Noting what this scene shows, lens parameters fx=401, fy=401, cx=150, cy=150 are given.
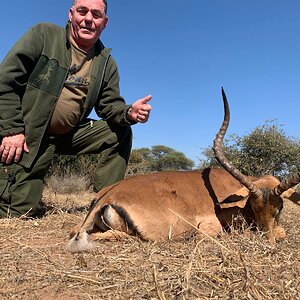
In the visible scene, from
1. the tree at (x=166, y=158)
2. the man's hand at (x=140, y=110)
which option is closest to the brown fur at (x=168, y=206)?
Answer: the man's hand at (x=140, y=110)

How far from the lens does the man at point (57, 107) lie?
4168 millimetres

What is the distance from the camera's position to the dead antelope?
3258 millimetres

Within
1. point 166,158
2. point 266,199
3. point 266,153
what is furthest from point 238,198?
point 166,158

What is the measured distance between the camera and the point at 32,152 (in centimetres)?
432

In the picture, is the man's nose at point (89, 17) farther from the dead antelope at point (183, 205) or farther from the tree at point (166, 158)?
the tree at point (166, 158)

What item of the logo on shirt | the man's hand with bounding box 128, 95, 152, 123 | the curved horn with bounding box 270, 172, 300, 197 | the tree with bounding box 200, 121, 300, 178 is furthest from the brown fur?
the tree with bounding box 200, 121, 300, 178

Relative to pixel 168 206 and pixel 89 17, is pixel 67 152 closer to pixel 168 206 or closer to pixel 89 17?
pixel 89 17

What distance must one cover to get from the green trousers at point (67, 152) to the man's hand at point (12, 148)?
131mm

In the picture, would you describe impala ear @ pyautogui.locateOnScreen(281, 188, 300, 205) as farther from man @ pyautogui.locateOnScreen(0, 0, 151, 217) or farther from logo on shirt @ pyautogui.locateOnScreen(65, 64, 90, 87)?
logo on shirt @ pyautogui.locateOnScreen(65, 64, 90, 87)

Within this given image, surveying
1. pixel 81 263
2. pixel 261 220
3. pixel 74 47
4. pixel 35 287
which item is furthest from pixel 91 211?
pixel 74 47

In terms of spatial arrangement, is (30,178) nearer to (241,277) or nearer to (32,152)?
(32,152)

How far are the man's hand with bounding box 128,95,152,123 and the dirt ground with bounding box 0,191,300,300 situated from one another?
1762mm

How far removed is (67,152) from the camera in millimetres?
4953

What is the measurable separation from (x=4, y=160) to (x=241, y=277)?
3014 mm
